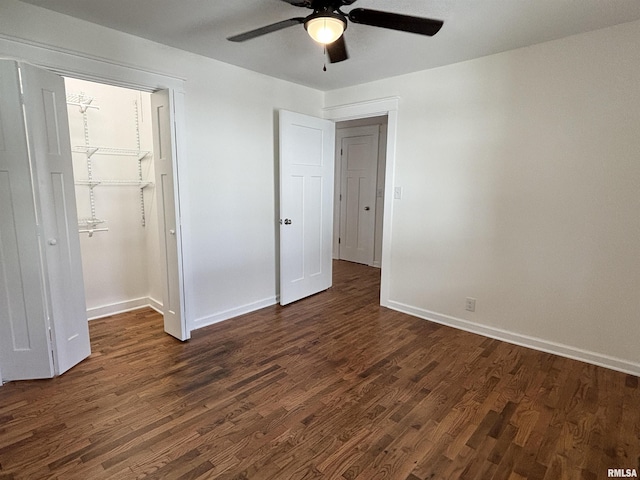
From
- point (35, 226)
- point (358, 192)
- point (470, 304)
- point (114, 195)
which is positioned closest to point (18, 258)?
point (35, 226)

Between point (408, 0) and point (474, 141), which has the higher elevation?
point (408, 0)

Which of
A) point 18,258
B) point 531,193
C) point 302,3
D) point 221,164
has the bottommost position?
point 18,258

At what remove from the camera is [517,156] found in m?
2.87

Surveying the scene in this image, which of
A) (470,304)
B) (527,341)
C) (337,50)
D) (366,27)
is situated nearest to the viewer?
(337,50)

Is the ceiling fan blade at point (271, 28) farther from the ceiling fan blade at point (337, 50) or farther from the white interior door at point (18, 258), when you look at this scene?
the white interior door at point (18, 258)

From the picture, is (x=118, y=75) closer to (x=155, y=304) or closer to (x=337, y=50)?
(x=337, y=50)

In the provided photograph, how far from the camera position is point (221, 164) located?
129 inches

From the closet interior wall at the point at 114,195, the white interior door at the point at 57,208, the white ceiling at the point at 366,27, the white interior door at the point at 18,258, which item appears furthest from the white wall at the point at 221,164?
the closet interior wall at the point at 114,195

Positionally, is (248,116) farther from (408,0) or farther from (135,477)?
(135,477)

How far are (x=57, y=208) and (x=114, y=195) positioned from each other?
3.93 feet

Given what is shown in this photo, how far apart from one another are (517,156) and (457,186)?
1.79 feet

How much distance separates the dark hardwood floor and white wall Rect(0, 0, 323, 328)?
62 centimetres

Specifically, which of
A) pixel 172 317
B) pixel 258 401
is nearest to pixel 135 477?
pixel 258 401

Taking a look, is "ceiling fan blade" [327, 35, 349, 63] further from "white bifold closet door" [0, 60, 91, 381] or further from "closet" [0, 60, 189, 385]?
"white bifold closet door" [0, 60, 91, 381]
